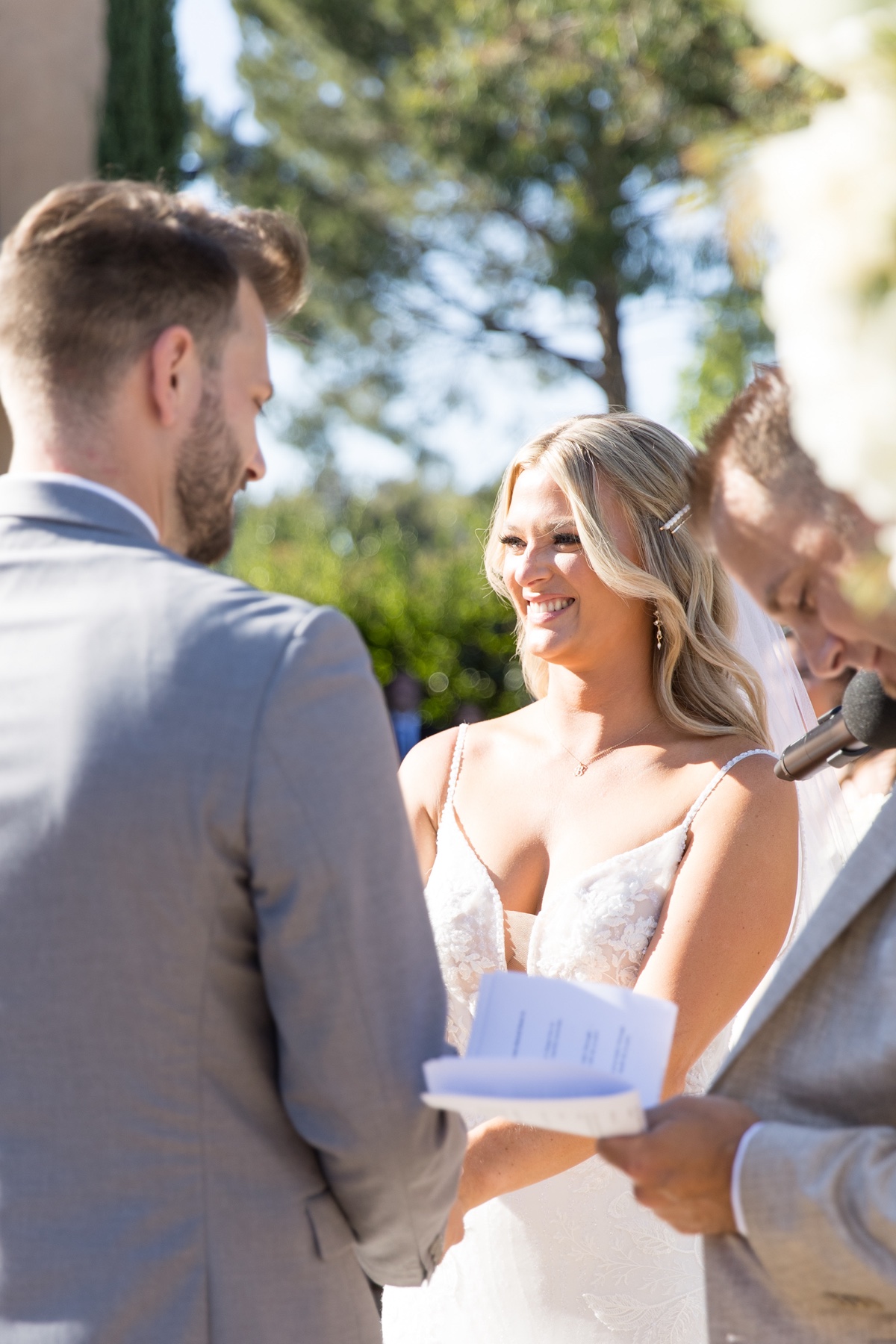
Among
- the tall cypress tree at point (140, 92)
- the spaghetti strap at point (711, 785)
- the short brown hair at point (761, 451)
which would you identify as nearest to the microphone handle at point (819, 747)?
the short brown hair at point (761, 451)

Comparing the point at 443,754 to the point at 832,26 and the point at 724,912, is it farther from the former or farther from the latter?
the point at 832,26

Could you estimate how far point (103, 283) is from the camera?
5.88 feet

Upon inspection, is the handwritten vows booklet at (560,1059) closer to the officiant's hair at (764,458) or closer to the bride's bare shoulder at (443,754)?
the officiant's hair at (764,458)

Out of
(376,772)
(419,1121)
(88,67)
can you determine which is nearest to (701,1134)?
(419,1121)

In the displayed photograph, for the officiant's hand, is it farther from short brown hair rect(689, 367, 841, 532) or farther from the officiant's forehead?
short brown hair rect(689, 367, 841, 532)

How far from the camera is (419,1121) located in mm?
1733

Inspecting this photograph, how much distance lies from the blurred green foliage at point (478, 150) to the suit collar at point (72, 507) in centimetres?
906

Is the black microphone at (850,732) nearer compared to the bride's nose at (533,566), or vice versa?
the black microphone at (850,732)

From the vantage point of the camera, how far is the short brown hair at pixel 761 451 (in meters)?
1.63

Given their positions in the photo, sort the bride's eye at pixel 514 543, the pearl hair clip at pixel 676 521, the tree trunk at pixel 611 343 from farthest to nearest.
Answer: the tree trunk at pixel 611 343
the bride's eye at pixel 514 543
the pearl hair clip at pixel 676 521

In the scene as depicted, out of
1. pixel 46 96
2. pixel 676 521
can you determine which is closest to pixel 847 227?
pixel 676 521

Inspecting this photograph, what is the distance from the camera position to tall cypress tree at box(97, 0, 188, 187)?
10.4 metres

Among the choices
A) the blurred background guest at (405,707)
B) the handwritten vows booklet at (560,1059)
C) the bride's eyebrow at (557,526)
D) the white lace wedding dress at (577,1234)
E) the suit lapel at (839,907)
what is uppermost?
the bride's eyebrow at (557,526)

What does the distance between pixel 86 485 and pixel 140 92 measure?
10021 millimetres
